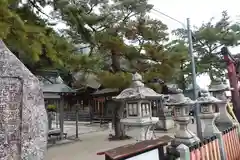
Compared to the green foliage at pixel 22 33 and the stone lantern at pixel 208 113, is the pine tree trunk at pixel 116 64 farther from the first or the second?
the stone lantern at pixel 208 113

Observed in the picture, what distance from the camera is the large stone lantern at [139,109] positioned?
16.2 feet

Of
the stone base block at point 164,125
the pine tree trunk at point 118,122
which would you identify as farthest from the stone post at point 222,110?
the stone base block at point 164,125

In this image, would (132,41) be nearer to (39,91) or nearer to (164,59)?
(164,59)

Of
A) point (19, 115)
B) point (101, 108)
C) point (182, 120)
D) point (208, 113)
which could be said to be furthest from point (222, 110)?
point (101, 108)

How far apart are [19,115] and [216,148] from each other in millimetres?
3486

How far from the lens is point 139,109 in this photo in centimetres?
514

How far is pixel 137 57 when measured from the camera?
9523 millimetres

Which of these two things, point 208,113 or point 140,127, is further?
point 208,113

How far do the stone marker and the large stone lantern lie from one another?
3.51 metres

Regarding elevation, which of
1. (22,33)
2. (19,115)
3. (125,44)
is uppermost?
(125,44)

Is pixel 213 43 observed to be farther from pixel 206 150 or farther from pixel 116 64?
pixel 206 150

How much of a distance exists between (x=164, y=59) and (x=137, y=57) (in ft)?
4.14

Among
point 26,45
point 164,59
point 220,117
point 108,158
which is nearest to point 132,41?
point 164,59

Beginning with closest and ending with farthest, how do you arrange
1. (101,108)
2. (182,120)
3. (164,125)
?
(182,120) < (164,125) < (101,108)
